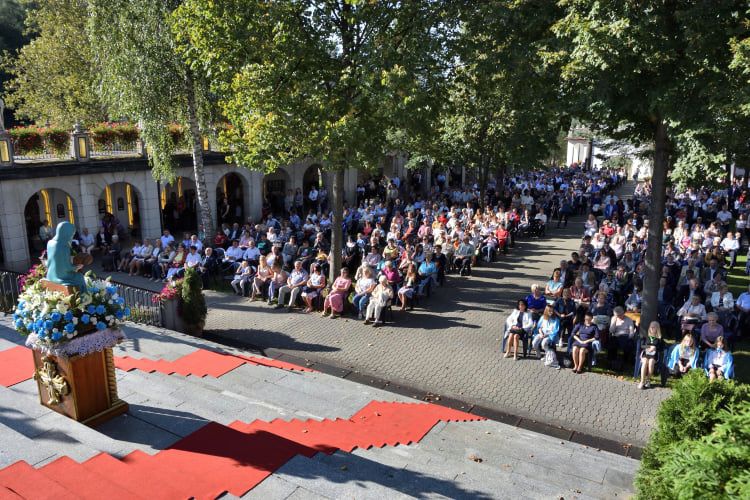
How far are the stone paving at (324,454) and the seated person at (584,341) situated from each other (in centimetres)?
280

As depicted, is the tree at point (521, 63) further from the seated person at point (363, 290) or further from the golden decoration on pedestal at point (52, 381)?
the golden decoration on pedestal at point (52, 381)

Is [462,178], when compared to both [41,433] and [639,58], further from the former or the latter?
[41,433]

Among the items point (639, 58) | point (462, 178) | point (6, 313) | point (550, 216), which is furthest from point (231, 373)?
point (462, 178)

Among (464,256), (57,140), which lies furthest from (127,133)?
(464,256)

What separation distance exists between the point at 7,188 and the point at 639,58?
18199 millimetres

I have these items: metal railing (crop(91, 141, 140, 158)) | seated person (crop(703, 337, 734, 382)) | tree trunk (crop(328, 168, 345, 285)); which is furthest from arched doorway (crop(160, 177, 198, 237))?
seated person (crop(703, 337, 734, 382))

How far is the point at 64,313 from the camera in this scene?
249 inches

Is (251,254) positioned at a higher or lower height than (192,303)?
higher

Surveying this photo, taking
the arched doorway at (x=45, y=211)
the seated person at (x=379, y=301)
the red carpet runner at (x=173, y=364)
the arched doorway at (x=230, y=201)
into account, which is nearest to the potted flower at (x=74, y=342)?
the red carpet runner at (x=173, y=364)

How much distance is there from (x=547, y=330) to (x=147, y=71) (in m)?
13.6

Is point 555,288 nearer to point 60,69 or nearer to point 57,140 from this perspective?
point 57,140

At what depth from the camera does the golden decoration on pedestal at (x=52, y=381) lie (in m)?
6.61

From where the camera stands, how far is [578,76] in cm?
957

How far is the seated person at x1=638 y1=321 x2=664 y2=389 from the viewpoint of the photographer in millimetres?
9836
